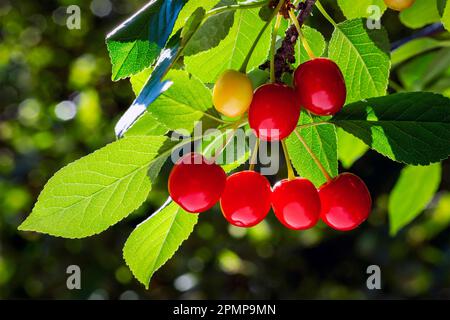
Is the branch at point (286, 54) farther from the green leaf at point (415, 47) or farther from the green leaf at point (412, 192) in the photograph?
the green leaf at point (412, 192)

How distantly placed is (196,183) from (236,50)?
0.23 meters

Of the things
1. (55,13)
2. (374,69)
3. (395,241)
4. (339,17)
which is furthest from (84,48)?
(374,69)

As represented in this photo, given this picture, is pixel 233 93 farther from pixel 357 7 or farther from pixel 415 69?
pixel 415 69

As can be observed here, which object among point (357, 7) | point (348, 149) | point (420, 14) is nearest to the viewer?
point (357, 7)

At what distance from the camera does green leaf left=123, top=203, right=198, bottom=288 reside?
929 millimetres

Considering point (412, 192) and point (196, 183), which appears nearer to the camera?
point (196, 183)

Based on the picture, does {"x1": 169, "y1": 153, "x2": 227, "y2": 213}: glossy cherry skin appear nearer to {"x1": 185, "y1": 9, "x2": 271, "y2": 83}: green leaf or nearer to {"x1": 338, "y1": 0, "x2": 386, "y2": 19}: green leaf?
{"x1": 185, "y1": 9, "x2": 271, "y2": 83}: green leaf

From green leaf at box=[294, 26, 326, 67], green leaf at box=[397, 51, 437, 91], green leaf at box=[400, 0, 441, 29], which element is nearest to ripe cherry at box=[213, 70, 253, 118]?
green leaf at box=[294, 26, 326, 67]

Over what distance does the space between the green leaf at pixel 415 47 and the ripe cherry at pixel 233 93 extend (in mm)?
833

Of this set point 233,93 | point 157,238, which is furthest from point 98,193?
point 233,93

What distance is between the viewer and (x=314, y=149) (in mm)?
972

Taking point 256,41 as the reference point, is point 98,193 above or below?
below

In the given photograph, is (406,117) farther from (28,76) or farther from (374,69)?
→ (28,76)

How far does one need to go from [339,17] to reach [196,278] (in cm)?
119
